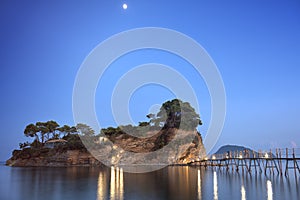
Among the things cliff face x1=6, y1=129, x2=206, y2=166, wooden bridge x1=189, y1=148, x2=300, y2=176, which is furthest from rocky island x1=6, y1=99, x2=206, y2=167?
wooden bridge x1=189, y1=148, x2=300, y2=176

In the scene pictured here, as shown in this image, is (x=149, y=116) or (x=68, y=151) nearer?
(x=68, y=151)

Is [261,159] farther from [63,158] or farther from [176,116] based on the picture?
[63,158]

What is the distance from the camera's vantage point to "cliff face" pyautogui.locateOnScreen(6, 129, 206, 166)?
39.5 m

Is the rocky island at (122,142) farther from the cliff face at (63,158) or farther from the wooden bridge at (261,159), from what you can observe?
the wooden bridge at (261,159)

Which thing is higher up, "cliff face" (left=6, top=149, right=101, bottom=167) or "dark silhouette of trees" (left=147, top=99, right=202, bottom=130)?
"dark silhouette of trees" (left=147, top=99, right=202, bottom=130)

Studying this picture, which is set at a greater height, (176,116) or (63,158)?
(176,116)

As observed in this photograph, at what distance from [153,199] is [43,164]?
36.5 meters

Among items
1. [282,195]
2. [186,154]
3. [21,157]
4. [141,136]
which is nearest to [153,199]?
[282,195]

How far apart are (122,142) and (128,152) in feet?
6.71

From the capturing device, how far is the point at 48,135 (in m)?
45.0

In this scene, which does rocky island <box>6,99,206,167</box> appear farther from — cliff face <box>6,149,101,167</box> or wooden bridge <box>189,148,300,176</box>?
wooden bridge <box>189,148,300,176</box>

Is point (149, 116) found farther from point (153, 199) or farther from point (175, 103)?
point (153, 199)

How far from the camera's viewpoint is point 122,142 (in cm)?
4325

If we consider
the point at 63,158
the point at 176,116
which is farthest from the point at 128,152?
the point at 63,158
